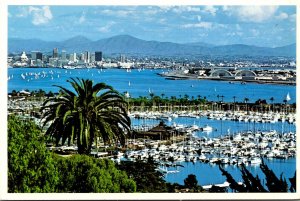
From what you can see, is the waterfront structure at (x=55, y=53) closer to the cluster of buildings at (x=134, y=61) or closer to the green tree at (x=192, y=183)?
the cluster of buildings at (x=134, y=61)

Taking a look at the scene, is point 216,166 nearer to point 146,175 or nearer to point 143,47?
point 146,175

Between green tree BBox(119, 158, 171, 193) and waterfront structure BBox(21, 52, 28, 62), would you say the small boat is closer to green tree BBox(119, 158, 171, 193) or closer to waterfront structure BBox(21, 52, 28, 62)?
green tree BBox(119, 158, 171, 193)

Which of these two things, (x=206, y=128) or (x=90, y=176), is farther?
(x=206, y=128)

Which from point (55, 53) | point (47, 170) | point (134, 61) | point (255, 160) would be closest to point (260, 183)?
point (255, 160)

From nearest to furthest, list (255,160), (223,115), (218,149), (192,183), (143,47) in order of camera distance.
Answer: (192,183) < (255,160) < (218,149) < (223,115) < (143,47)

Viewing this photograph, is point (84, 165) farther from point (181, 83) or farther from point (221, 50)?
point (221, 50)

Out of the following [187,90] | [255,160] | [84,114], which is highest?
[187,90]

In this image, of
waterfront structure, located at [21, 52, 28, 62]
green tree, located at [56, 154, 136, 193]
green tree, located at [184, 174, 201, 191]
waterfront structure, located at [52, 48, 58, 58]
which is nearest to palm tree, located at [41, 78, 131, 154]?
green tree, located at [56, 154, 136, 193]
